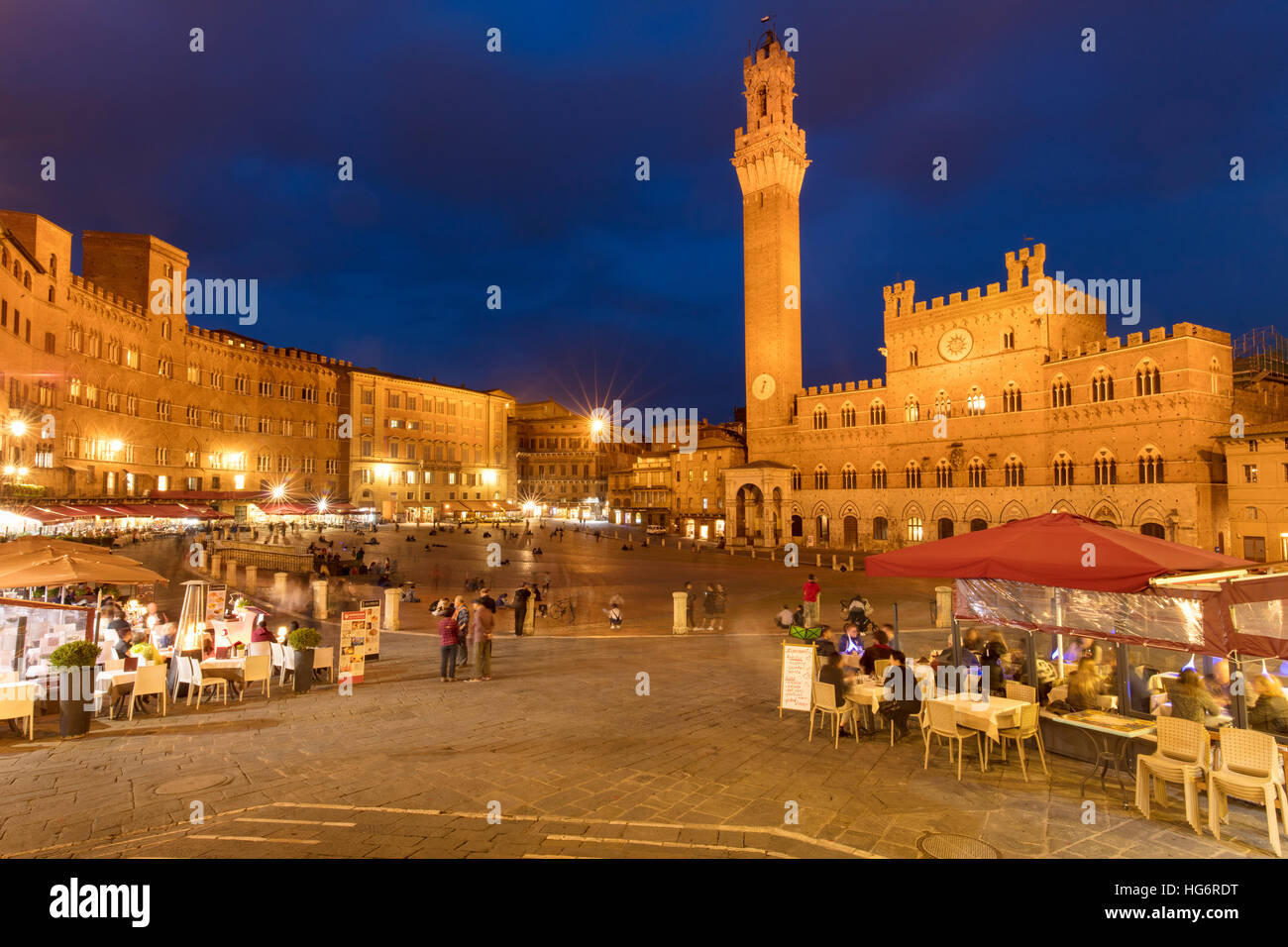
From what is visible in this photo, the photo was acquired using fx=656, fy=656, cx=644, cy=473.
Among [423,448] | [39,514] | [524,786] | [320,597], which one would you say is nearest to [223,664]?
[524,786]

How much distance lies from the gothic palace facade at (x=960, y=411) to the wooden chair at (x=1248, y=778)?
110 feet

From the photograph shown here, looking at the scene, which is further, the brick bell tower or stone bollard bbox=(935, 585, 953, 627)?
the brick bell tower

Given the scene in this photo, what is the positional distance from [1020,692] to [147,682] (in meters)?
11.0

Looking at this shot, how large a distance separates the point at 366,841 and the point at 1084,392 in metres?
42.4

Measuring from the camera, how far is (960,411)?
42688 millimetres

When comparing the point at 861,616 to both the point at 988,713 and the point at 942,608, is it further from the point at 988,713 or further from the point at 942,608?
the point at 988,713

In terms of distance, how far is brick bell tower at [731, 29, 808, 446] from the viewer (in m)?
52.0

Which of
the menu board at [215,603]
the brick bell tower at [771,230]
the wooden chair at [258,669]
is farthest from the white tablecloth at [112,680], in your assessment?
the brick bell tower at [771,230]

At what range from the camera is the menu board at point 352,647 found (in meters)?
10.5

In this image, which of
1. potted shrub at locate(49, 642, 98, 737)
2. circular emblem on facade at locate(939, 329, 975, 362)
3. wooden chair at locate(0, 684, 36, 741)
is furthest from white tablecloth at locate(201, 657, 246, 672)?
circular emblem on facade at locate(939, 329, 975, 362)

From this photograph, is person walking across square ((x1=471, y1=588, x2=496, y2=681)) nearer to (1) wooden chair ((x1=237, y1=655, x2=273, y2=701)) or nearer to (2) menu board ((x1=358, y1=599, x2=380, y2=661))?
(2) menu board ((x1=358, y1=599, x2=380, y2=661))

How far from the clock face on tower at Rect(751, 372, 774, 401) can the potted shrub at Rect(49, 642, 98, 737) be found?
48.5m

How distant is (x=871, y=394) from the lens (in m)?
47.6

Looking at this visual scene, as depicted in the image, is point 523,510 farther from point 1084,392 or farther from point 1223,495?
point 1223,495
